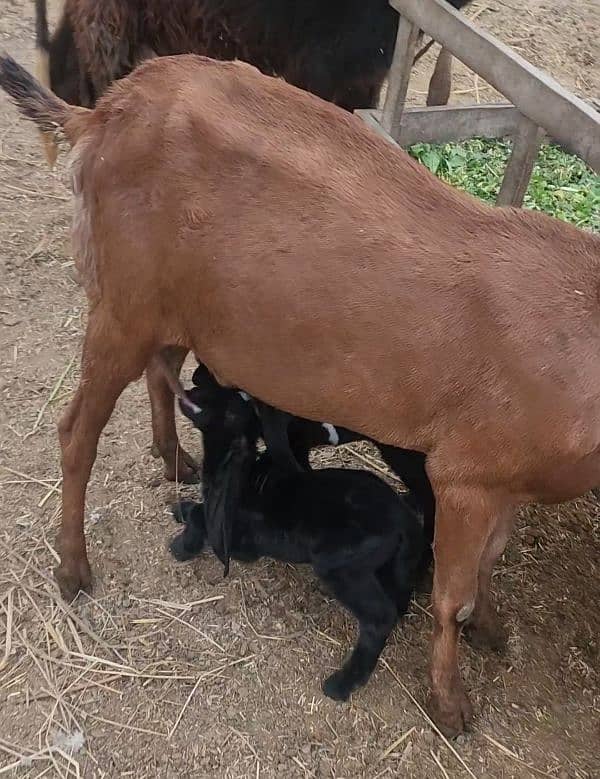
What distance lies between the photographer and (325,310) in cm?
210

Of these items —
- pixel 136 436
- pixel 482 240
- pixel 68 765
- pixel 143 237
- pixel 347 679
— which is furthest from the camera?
pixel 136 436

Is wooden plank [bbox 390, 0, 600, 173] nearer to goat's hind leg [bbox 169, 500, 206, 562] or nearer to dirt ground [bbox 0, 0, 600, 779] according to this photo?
dirt ground [bbox 0, 0, 600, 779]

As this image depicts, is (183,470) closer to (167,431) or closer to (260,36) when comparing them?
(167,431)

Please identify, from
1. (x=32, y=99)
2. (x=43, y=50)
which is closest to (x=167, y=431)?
(x=32, y=99)

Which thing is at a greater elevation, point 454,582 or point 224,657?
point 454,582

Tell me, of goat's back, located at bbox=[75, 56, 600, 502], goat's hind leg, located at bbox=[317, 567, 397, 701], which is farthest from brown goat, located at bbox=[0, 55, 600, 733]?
goat's hind leg, located at bbox=[317, 567, 397, 701]

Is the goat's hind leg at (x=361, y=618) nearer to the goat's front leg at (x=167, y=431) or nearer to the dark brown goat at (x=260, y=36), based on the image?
the goat's front leg at (x=167, y=431)

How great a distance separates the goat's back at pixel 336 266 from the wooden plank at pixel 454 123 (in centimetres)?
173

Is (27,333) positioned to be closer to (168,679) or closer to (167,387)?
(167,387)

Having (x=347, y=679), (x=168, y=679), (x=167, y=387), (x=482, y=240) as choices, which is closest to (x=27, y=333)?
(x=167, y=387)

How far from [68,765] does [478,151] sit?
328cm

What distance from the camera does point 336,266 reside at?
207 cm

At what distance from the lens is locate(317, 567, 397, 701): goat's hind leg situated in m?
2.58

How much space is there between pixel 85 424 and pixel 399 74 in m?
1.90
